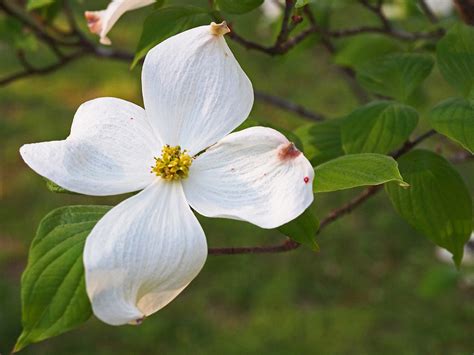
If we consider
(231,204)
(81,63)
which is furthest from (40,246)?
(81,63)

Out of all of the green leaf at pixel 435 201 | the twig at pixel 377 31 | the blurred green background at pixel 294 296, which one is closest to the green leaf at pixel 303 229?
the green leaf at pixel 435 201

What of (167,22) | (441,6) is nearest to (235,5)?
(167,22)

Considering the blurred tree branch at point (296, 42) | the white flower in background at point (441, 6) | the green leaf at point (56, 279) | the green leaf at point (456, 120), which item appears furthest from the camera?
the white flower in background at point (441, 6)

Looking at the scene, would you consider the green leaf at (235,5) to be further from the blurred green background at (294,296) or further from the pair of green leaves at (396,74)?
the blurred green background at (294,296)

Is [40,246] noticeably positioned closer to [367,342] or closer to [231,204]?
[231,204]

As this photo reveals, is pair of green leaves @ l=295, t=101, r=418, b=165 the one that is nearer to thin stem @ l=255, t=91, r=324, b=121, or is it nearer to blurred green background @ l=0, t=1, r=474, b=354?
thin stem @ l=255, t=91, r=324, b=121
